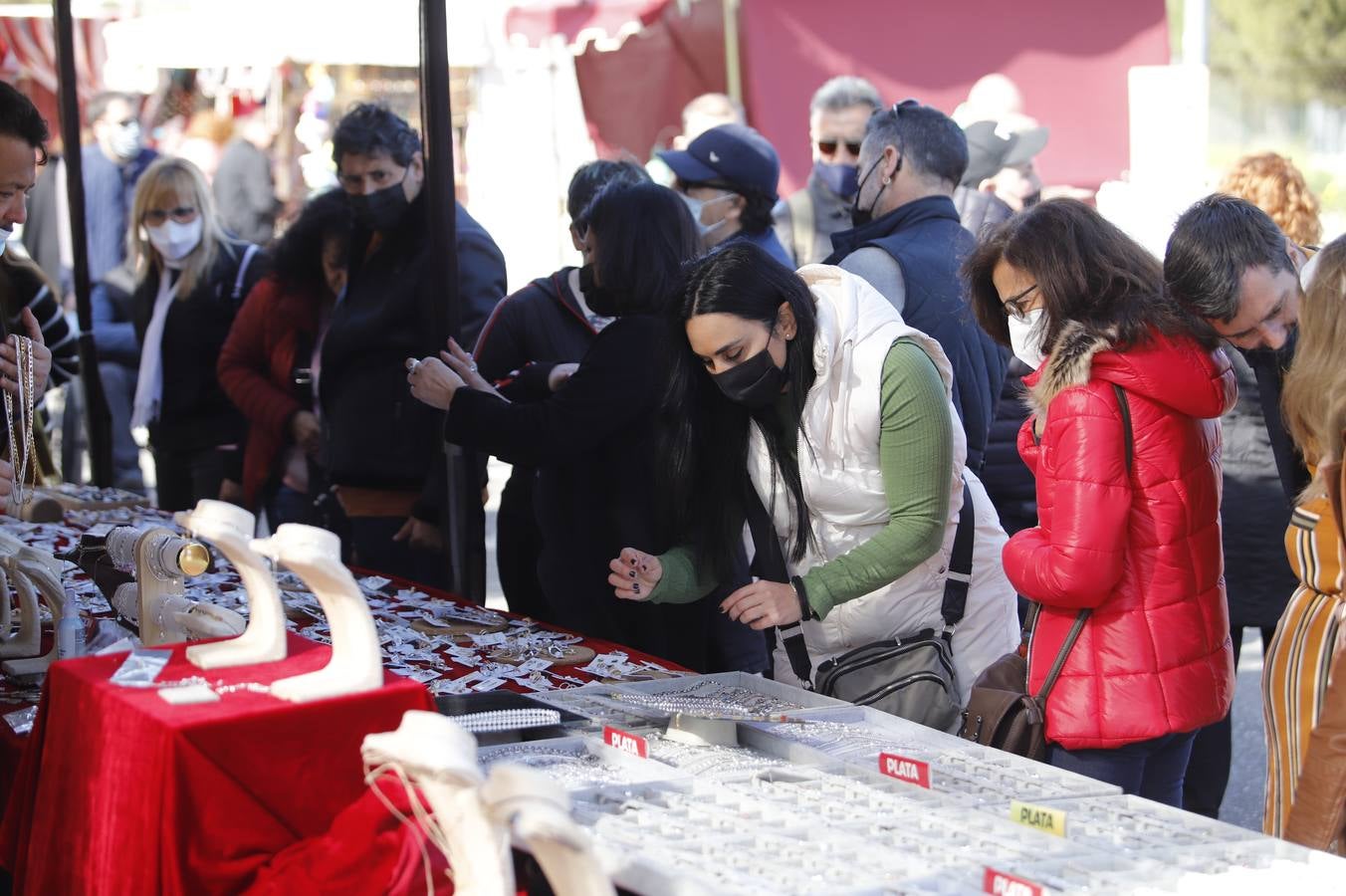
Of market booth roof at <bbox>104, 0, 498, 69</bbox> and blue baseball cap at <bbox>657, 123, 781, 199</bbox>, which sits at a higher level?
market booth roof at <bbox>104, 0, 498, 69</bbox>

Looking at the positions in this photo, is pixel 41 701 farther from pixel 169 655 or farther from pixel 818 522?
pixel 818 522

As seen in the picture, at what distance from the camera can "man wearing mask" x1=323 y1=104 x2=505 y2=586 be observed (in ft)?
13.1

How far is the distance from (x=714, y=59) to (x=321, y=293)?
5845mm

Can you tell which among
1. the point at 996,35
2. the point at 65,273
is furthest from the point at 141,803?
the point at 996,35

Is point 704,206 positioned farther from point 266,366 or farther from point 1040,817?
point 1040,817

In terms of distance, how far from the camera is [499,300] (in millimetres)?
4113

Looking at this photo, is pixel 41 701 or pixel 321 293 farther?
pixel 321 293

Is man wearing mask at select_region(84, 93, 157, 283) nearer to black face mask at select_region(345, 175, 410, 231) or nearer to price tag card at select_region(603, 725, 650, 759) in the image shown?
black face mask at select_region(345, 175, 410, 231)

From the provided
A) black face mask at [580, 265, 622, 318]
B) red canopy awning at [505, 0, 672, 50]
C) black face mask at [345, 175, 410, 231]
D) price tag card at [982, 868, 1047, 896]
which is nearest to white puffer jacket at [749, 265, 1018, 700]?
black face mask at [580, 265, 622, 318]

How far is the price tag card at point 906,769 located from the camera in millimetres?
1955

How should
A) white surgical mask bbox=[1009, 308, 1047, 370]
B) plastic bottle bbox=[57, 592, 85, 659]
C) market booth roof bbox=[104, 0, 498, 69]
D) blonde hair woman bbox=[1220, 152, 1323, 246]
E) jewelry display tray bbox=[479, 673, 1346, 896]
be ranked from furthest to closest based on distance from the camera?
1. market booth roof bbox=[104, 0, 498, 69]
2. blonde hair woman bbox=[1220, 152, 1323, 246]
3. plastic bottle bbox=[57, 592, 85, 659]
4. white surgical mask bbox=[1009, 308, 1047, 370]
5. jewelry display tray bbox=[479, 673, 1346, 896]

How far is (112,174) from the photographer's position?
28.5ft

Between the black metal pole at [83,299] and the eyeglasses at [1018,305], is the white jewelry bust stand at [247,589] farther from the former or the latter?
the black metal pole at [83,299]

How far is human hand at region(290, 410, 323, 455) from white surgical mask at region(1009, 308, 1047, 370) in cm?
259
